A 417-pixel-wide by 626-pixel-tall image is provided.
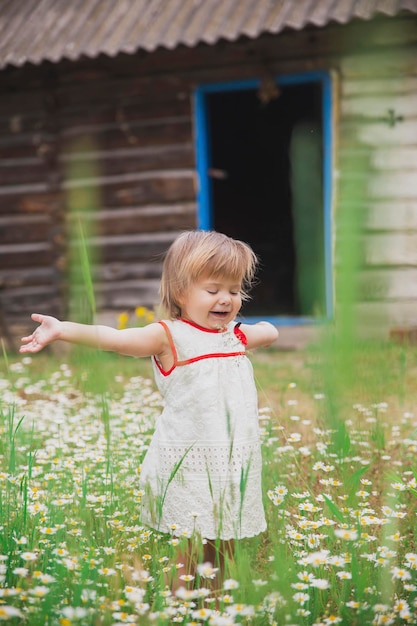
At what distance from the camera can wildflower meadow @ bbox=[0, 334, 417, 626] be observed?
5.31ft

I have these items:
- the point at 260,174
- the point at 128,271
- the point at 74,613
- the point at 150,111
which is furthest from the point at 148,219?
the point at 74,613

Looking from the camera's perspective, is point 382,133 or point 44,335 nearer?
point 44,335

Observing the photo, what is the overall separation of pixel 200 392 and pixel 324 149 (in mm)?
5067

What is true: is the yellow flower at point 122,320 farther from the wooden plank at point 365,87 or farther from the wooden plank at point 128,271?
the wooden plank at point 365,87

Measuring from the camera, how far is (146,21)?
22.2 ft

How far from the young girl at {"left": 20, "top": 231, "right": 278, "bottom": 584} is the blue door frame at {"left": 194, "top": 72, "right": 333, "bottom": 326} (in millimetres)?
4328

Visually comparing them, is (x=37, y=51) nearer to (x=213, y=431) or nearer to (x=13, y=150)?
(x=13, y=150)

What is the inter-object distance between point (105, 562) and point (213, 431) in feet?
1.56

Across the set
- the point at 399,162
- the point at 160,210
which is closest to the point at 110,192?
the point at 160,210

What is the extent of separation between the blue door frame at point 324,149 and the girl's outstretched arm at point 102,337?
14.5 feet

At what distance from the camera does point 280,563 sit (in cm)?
156

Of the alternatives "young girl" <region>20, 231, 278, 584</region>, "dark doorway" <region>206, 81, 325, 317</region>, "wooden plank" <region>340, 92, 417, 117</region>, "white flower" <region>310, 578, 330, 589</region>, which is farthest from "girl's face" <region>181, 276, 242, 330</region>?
"dark doorway" <region>206, 81, 325, 317</region>

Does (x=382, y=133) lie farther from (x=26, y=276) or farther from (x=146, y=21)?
(x=26, y=276)

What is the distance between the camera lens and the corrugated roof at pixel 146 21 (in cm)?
593
